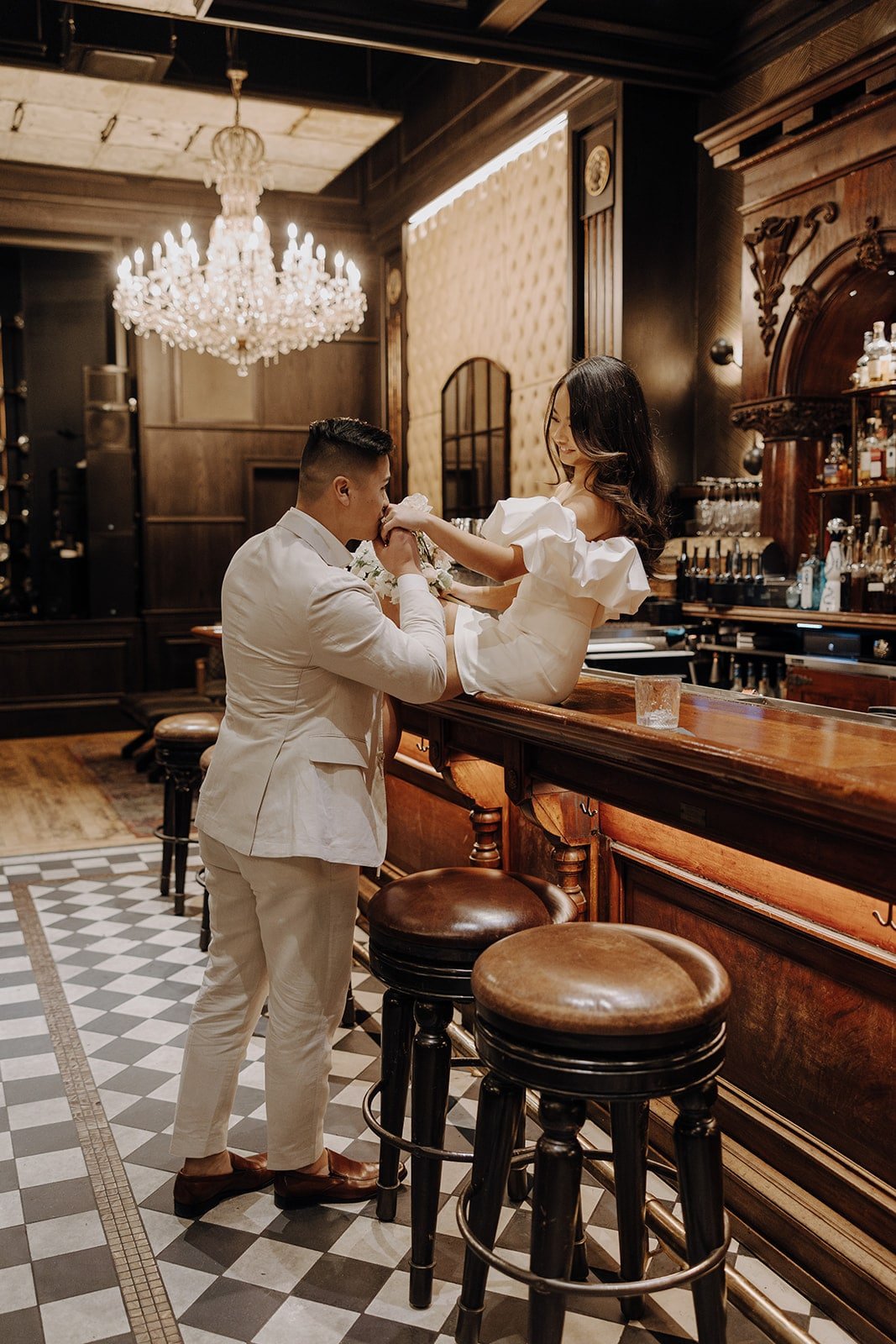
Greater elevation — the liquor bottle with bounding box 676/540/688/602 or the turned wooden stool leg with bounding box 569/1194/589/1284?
the liquor bottle with bounding box 676/540/688/602

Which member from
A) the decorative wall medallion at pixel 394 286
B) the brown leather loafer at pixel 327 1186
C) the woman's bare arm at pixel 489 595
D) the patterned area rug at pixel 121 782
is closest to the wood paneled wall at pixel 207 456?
the decorative wall medallion at pixel 394 286

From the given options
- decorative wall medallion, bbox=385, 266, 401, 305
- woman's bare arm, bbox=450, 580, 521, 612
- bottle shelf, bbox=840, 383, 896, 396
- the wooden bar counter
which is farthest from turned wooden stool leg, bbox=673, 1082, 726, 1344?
decorative wall medallion, bbox=385, 266, 401, 305

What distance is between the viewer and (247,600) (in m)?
2.35

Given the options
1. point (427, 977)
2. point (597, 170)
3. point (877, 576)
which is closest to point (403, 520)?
point (427, 977)

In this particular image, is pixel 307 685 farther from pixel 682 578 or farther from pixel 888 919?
pixel 682 578

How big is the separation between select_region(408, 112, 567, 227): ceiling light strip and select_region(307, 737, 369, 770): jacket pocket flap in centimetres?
577

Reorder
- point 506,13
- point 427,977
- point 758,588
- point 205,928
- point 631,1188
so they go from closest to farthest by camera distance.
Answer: point 631,1188 < point 427,977 < point 205,928 < point 506,13 < point 758,588

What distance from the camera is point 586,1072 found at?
1.59 meters

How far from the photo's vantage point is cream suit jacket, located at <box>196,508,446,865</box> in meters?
2.27

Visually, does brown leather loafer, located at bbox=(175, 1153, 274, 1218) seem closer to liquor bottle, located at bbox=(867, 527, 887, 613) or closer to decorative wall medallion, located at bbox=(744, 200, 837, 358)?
liquor bottle, located at bbox=(867, 527, 887, 613)

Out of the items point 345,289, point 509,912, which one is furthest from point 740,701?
point 345,289

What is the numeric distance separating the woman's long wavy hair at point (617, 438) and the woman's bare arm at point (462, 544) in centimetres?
26

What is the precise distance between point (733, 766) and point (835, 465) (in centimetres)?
386

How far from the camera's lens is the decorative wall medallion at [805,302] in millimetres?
5117
